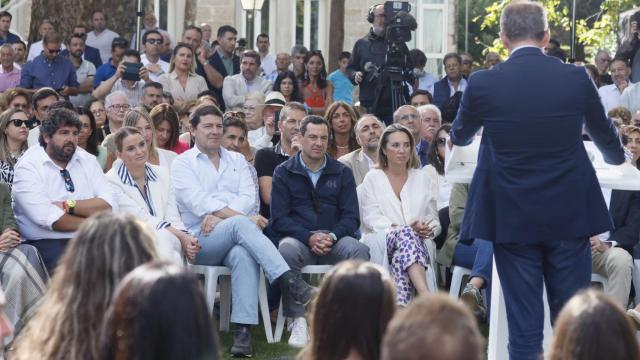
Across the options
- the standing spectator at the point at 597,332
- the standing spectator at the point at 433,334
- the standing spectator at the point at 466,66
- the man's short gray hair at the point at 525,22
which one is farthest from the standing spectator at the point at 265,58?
the standing spectator at the point at 433,334

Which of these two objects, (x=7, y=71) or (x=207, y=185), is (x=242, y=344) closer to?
(x=207, y=185)

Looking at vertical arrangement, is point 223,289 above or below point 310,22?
below

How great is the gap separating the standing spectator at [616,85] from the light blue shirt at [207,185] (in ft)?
20.6

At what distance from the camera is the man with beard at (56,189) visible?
26.3 ft

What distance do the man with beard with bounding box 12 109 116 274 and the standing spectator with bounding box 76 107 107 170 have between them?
1233 millimetres

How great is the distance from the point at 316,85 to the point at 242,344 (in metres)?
6.74

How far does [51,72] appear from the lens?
13.4 m

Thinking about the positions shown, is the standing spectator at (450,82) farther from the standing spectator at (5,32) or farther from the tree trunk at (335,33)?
the tree trunk at (335,33)

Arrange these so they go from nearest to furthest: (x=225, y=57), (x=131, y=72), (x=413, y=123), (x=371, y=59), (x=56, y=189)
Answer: (x=56, y=189), (x=413, y=123), (x=131, y=72), (x=371, y=59), (x=225, y=57)

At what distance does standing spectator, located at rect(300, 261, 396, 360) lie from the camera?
11.4ft

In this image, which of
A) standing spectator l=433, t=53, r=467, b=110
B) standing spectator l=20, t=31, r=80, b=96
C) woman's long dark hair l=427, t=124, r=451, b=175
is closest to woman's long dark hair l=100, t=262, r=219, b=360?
woman's long dark hair l=427, t=124, r=451, b=175

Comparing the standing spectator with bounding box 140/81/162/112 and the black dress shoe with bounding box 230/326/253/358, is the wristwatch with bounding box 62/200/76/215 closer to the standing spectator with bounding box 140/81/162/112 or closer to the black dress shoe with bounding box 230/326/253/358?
the black dress shoe with bounding box 230/326/253/358

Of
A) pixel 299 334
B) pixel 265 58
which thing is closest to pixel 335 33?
pixel 265 58

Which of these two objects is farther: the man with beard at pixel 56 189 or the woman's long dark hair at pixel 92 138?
the woman's long dark hair at pixel 92 138
